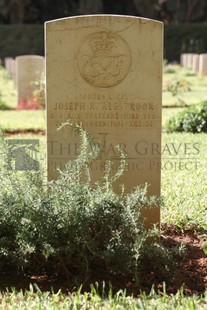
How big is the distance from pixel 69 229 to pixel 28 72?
1137cm

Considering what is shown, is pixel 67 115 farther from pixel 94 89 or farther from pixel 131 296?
pixel 131 296

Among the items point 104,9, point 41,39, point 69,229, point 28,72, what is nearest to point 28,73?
point 28,72

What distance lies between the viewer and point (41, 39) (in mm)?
33062

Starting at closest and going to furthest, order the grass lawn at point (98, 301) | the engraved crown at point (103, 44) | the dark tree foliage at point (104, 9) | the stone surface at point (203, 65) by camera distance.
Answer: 1. the grass lawn at point (98, 301)
2. the engraved crown at point (103, 44)
3. the stone surface at point (203, 65)
4. the dark tree foliage at point (104, 9)

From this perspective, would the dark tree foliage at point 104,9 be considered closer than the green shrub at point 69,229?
No

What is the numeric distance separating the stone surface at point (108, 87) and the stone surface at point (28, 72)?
10002 mm

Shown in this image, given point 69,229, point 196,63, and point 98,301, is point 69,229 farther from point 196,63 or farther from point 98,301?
point 196,63

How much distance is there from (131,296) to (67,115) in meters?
1.58

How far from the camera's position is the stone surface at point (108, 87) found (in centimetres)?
432

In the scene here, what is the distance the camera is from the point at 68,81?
437 centimetres

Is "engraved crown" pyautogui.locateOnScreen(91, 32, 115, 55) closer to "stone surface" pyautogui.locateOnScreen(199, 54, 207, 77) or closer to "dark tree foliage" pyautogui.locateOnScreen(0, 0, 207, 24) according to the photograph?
"stone surface" pyautogui.locateOnScreen(199, 54, 207, 77)

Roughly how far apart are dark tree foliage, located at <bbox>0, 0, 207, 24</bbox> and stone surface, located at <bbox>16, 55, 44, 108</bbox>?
2065 centimetres

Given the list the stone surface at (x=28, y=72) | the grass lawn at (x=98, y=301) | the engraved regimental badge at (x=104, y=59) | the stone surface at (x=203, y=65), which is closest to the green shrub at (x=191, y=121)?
the stone surface at (x=28, y=72)

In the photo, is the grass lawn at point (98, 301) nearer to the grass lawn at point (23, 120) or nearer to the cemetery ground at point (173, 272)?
the cemetery ground at point (173, 272)
